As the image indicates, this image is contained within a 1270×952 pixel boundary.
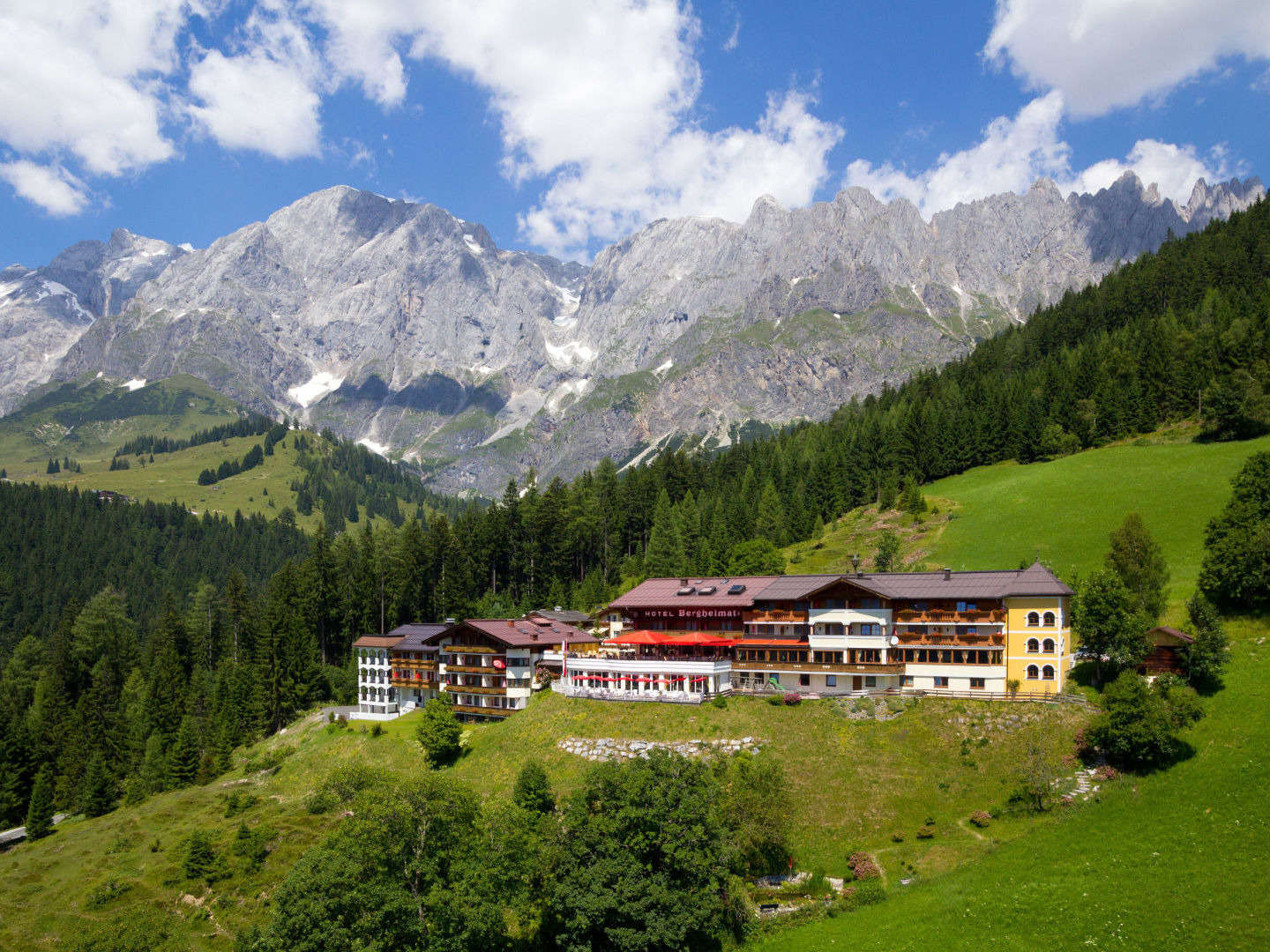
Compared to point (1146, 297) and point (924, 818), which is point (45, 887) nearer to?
point (924, 818)

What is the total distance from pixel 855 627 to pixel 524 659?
35.3 metres

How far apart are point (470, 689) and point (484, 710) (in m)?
2.97

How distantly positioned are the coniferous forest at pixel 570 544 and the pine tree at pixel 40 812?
5.25 meters

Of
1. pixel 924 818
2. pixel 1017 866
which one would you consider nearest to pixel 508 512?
pixel 924 818

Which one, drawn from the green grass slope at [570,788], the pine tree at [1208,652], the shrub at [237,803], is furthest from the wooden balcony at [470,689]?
the pine tree at [1208,652]

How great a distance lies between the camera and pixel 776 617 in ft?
258

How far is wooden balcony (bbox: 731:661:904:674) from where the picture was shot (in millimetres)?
70938

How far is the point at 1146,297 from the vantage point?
166 m

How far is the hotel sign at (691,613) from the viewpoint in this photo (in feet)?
279

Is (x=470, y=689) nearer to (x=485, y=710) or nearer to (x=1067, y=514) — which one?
(x=485, y=710)

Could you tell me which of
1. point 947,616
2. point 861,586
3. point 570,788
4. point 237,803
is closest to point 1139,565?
point 947,616

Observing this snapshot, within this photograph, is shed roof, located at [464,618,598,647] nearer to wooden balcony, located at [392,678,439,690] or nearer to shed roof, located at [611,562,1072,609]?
shed roof, located at [611,562,1072,609]

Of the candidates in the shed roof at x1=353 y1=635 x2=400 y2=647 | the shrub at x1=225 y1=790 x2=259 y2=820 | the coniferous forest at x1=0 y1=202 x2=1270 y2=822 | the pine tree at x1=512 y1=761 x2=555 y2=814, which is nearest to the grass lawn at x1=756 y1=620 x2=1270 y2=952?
the pine tree at x1=512 y1=761 x2=555 y2=814

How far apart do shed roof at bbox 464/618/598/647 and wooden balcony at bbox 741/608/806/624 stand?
20.3 metres
